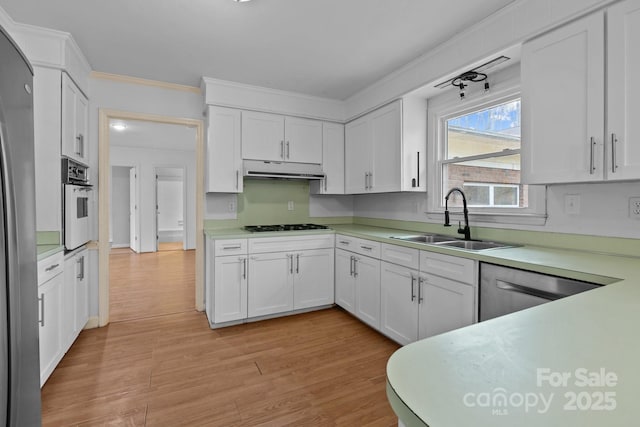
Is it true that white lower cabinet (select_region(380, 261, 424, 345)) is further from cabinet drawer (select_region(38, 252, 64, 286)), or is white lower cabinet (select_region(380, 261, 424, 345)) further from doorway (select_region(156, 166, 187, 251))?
doorway (select_region(156, 166, 187, 251))

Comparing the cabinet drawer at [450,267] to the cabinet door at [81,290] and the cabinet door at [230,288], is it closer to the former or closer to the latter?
the cabinet door at [230,288]

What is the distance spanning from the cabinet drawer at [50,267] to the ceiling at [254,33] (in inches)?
65.4

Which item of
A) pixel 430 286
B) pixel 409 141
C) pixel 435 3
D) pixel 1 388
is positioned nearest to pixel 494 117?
pixel 409 141

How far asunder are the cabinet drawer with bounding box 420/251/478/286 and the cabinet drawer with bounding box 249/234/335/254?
50.8 inches

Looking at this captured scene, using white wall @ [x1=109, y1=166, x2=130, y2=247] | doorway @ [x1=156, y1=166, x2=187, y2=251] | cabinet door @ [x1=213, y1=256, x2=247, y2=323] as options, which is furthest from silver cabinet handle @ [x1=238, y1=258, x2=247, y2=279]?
doorway @ [x1=156, y1=166, x2=187, y2=251]

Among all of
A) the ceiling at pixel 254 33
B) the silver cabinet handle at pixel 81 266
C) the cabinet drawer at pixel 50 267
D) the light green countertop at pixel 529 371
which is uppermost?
the ceiling at pixel 254 33

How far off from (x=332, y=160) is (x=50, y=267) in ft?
9.24

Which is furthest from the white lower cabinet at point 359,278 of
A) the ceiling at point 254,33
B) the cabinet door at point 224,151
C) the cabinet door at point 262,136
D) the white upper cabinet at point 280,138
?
the ceiling at point 254,33

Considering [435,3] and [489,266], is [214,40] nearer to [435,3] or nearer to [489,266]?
[435,3]

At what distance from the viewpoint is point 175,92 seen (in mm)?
3395

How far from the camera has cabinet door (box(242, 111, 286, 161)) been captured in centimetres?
338

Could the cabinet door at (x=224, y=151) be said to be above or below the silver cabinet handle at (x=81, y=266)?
above

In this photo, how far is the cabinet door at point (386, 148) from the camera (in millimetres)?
3050

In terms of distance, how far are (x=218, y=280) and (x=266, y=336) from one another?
69 centimetres
